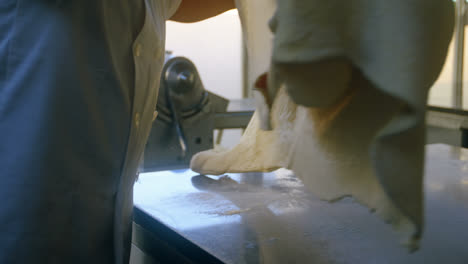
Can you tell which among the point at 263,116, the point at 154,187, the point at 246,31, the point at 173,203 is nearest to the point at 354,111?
the point at 263,116

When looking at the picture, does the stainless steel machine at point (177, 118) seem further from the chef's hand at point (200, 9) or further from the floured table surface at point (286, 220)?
the chef's hand at point (200, 9)

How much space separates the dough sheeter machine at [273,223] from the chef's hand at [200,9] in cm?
39

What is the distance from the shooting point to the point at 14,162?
58cm

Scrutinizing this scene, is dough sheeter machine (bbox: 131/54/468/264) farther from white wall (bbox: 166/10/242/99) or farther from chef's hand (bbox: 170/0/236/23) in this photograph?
white wall (bbox: 166/10/242/99)

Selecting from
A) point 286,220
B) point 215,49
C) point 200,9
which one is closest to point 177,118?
point 200,9

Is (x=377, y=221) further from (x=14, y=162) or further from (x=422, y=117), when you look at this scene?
(x=14, y=162)

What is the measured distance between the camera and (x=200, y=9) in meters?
0.89

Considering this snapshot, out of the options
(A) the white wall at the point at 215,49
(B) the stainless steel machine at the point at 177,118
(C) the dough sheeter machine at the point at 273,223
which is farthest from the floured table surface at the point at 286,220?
(A) the white wall at the point at 215,49

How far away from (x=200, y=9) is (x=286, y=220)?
0.48 meters

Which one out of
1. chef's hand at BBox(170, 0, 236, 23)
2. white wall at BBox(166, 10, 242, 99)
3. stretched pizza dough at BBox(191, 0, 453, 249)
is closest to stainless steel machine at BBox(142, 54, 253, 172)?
chef's hand at BBox(170, 0, 236, 23)

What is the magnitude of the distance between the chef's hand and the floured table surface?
0.39 meters

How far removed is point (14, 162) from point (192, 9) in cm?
50

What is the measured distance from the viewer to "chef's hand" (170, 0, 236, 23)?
0.87 meters

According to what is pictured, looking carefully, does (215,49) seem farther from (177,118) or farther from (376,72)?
(376,72)
